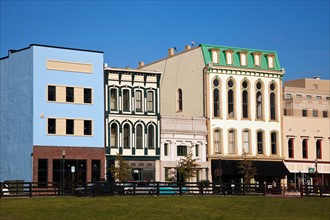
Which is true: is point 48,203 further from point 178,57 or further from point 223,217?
point 178,57

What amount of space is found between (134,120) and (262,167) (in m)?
15.8

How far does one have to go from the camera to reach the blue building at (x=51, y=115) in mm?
72750

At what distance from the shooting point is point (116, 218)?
4525 cm

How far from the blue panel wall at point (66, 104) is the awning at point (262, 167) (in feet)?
45.5

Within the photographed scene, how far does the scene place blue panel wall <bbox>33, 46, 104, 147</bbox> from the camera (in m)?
73.1

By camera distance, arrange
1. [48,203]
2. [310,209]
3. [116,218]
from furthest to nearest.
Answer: [310,209]
[48,203]
[116,218]

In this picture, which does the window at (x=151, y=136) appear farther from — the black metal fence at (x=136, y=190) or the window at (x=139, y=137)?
the black metal fence at (x=136, y=190)

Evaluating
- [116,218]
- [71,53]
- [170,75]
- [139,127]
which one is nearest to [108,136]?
[139,127]

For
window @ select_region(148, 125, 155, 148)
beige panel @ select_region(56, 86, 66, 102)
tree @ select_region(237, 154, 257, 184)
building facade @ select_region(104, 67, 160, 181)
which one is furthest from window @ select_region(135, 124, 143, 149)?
tree @ select_region(237, 154, 257, 184)

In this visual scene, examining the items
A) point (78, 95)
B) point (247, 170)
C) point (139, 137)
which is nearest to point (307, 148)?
point (247, 170)

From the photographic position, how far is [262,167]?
278ft

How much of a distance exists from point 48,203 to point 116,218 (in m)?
7.63

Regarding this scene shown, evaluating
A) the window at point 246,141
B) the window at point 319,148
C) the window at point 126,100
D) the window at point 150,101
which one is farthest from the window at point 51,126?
the window at point 319,148

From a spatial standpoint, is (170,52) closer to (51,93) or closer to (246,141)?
(246,141)
